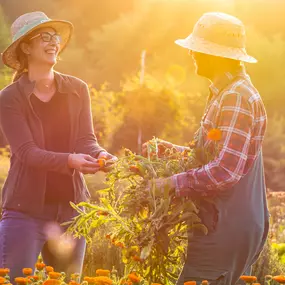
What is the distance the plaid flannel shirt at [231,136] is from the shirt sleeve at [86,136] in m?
1.16

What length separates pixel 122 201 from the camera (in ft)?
10.6

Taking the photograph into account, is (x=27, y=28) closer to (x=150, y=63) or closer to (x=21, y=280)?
(x=21, y=280)

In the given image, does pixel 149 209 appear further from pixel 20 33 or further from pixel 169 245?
pixel 20 33

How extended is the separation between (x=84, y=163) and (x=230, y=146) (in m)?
1.14

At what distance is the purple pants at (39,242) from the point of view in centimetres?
394

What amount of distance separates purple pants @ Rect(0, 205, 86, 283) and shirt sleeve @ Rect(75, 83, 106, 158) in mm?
349

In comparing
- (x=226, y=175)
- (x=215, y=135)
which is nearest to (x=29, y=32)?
(x=215, y=135)

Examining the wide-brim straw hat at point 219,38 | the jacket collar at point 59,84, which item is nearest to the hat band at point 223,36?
the wide-brim straw hat at point 219,38

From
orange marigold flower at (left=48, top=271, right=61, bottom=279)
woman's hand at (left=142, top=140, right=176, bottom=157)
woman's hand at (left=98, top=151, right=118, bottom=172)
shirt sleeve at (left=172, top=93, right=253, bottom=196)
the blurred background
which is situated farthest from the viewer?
the blurred background

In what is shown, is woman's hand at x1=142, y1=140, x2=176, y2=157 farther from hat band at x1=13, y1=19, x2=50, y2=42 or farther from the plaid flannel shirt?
hat band at x1=13, y1=19, x2=50, y2=42

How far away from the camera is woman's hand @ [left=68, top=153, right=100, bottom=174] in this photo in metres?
3.82

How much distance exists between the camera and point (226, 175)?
2.94 m

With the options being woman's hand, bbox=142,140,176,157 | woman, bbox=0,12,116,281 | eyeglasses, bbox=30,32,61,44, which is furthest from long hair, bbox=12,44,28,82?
woman's hand, bbox=142,140,176,157

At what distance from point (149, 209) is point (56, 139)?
1.13m
